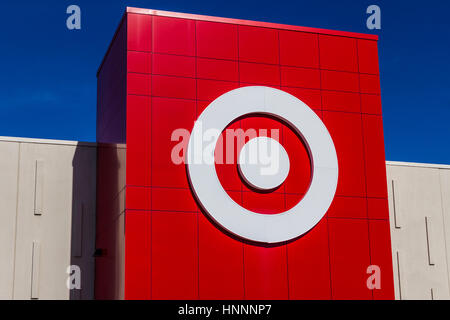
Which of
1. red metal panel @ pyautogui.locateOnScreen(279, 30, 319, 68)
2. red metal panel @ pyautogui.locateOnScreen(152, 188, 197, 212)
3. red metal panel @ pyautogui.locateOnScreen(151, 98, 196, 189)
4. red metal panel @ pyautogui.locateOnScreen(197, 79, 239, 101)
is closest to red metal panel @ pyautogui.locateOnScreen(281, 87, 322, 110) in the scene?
red metal panel @ pyautogui.locateOnScreen(279, 30, 319, 68)

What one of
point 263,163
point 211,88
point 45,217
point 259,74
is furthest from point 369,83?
point 45,217

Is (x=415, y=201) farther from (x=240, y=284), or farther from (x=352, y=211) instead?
(x=240, y=284)

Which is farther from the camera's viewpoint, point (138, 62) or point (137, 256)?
point (138, 62)

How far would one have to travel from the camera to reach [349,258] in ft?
65.3

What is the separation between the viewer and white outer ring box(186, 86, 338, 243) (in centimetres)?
1894

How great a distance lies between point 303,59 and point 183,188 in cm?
536

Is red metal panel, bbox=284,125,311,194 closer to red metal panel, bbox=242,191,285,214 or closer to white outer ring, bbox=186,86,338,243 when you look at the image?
white outer ring, bbox=186,86,338,243

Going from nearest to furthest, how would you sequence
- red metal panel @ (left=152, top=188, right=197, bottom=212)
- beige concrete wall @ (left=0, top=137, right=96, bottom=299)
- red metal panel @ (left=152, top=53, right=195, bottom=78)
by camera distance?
red metal panel @ (left=152, top=188, right=197, bottom=212)
red metal panel @ (left=152, top=53, right=195, bottom=78)
beige concrete wall @ (left=0, top=137, right=96, bottom=299)

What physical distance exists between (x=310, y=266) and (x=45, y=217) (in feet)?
28.1

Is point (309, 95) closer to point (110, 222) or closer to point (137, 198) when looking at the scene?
point (137, 198)

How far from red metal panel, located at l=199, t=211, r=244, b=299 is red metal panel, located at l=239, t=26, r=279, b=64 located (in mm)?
4873

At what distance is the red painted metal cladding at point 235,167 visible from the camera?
18422 mm
